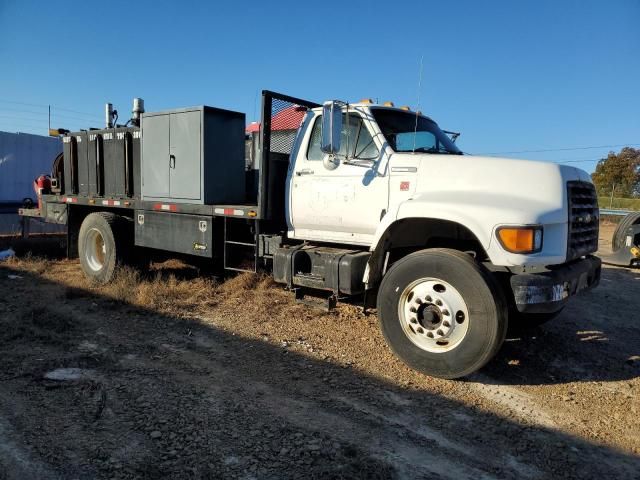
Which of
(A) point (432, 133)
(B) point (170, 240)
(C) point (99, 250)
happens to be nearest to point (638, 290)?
(A) point (432, 133)

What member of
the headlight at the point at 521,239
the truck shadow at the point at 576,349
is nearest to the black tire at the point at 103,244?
the truck shadow at the point at 576,349

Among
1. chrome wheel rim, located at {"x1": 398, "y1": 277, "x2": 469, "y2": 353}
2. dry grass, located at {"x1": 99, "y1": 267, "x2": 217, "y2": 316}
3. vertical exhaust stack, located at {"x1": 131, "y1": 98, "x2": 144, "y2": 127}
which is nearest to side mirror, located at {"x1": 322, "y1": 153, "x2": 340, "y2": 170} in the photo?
chrome wheel rim, located at {"x1": 398, "y1": 277, "x2": 469, "y2": 353}

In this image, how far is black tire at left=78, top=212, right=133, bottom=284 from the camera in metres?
7.77

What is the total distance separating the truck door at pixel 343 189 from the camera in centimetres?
515

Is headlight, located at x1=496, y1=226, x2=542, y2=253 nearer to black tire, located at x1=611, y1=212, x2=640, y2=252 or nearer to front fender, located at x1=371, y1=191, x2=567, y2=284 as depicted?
front fender, located at x1=371, y1=191, x2=567, y2=284

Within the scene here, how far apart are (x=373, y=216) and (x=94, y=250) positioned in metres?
5.31

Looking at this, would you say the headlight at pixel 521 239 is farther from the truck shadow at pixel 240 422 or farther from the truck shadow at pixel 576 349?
the truck shadow at pixel 240 422

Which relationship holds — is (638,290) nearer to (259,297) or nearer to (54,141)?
(259,297)

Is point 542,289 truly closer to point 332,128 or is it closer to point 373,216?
point 373,216

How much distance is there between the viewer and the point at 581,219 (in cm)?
462

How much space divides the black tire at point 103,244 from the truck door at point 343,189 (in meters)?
3.38

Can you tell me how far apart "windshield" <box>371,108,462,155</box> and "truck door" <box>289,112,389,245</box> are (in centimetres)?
19

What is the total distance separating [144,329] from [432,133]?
3.96 meters

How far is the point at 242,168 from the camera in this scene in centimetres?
710
